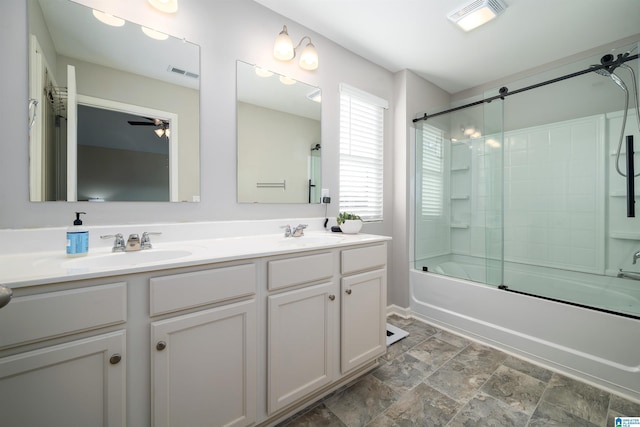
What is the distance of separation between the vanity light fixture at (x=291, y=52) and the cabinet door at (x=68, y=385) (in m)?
1.92

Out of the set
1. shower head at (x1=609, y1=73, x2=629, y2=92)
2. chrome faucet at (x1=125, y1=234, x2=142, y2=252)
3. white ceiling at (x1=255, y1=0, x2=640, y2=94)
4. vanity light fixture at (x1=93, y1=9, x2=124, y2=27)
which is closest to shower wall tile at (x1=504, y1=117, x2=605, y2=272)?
shower head at (x1=609, y1=73, x2=629, y2=92)

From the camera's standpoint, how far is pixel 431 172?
9.20 ft

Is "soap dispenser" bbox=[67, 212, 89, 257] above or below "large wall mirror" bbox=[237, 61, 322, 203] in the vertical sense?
below

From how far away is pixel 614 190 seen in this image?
6.29ft

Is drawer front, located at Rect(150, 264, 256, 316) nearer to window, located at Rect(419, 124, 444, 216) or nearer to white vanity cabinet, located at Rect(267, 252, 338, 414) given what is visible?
white vanity cabinet, located at Rect(267, 252, 338, 414)

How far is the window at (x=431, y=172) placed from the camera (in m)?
2.79

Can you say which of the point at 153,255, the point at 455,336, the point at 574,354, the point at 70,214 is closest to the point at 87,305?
the point at 153,255

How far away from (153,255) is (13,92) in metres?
0.93

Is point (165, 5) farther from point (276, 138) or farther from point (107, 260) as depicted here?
point (107, 260)

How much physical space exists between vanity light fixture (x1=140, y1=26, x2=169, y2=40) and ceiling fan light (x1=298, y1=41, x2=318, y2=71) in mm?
933

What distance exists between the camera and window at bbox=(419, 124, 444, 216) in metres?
2.79

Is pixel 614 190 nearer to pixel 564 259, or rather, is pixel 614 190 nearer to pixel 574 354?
pixel 564 259

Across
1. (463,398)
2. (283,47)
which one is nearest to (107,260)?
(283,47)

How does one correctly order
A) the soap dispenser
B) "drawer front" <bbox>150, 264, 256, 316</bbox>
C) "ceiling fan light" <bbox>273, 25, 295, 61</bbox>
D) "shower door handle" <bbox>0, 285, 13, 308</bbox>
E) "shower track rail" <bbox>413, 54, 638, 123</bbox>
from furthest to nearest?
"ceiling fan light" <bbox>273, 25, 295, 61</bbox>, "shower track rail" <bbox>413, 54, 638, 123</bbox>, the soap dispenser, "drawer front" <bbox>150, 264, 256, 316</bbox>, "shower door handle" <bbox>0, 285, 13, 308</bbox>
